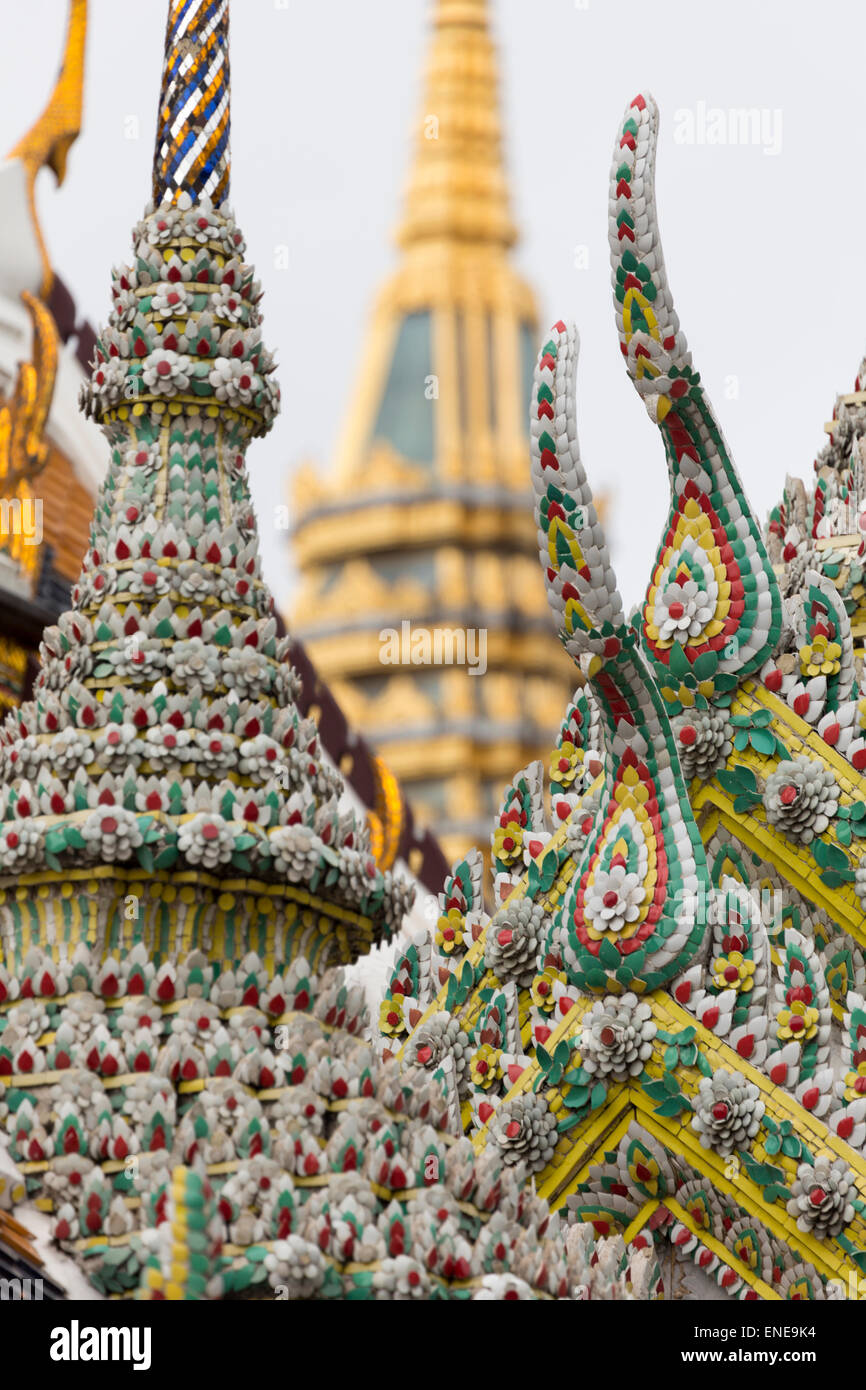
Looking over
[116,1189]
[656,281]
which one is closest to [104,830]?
[116,1189]

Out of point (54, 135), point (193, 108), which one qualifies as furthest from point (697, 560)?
point (54, 135)

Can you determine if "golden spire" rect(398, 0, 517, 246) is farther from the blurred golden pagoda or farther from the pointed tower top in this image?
the pointed tower top

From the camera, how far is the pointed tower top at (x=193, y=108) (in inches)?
444

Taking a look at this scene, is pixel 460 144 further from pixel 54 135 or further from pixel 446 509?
pixel 54 135

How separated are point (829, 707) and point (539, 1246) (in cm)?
408

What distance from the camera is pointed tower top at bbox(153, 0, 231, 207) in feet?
37.0

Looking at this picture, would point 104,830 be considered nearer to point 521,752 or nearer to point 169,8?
point 169,8

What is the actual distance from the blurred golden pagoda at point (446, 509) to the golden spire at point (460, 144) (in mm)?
37

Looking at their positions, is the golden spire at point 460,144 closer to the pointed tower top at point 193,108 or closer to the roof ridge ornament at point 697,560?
the roof ridge ornament at point 697,560

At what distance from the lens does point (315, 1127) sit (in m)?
9.29

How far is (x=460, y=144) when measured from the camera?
45906 mm

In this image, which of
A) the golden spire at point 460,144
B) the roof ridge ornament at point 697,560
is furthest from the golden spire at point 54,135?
the golden spire at point 460,144

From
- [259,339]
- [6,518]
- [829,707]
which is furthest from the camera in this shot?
[6,518]

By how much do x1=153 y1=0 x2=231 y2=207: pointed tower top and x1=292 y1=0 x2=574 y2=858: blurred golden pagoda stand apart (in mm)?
27543
